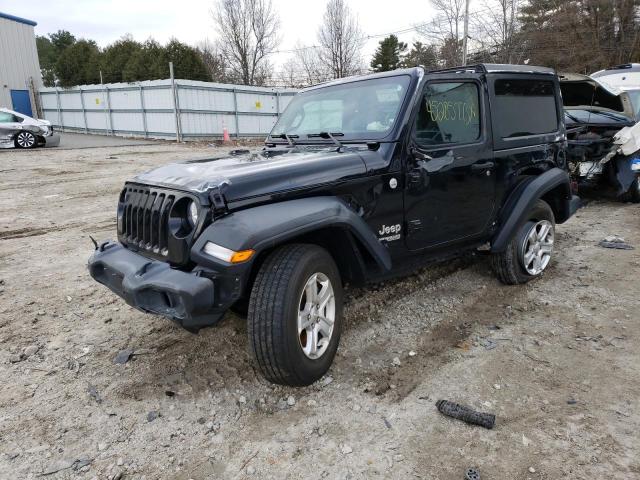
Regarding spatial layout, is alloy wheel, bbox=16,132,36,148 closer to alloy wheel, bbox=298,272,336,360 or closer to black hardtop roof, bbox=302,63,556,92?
black hardtop roof, bbox=302,63,556,92

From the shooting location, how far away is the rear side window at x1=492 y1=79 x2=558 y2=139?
4.18 meters

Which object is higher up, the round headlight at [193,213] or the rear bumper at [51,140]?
the rear bumper at [51,140]

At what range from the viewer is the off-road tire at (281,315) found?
2.61 metres

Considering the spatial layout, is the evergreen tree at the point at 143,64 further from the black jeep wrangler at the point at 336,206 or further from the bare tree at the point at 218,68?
the black jeep wrangler at the point at 336,206

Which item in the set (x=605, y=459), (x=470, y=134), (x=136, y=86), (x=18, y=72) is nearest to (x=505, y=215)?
(x=470, y=134)

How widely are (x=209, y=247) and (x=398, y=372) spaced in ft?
5.01

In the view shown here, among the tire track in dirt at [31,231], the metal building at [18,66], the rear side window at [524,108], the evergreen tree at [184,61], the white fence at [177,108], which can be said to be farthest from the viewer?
the evergreen tree at [184,61]

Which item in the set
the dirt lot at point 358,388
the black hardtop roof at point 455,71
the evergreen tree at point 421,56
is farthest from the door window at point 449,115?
the evergreen tree at point 421,56

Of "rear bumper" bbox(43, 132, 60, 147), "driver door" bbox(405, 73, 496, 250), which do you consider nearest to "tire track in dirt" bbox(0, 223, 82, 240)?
"driver door" bbox(405, 73, 496, 250)

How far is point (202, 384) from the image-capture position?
120 inches

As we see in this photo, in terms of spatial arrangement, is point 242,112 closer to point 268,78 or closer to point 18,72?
point 18,72

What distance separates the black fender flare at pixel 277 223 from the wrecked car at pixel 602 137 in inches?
244

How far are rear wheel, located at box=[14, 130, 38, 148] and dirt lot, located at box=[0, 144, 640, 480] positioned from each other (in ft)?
50.7

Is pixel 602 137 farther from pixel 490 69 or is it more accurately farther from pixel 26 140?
pixel 26 140
